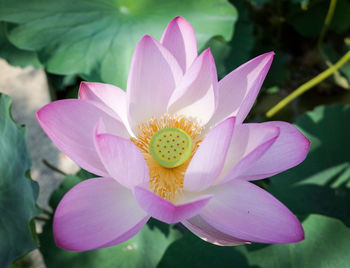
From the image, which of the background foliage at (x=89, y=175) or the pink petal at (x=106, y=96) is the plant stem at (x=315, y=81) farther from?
the pink petal at (x=106, y=96)

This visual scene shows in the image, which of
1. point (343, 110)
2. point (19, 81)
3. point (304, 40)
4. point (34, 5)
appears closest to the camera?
point (34, 5)

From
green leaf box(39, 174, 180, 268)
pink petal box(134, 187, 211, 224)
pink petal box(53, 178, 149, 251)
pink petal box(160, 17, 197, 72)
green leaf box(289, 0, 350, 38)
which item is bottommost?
green leaf box(39, 174, 180, 268)

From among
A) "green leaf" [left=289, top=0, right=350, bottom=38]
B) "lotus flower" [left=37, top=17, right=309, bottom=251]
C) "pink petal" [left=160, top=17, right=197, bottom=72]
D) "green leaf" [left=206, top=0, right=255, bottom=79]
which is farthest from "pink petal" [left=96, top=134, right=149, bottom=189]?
"green leaf" [left=289, top=0, right=350, bottom=38]

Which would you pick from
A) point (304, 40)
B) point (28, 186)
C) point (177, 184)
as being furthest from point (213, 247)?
point (304, 40)

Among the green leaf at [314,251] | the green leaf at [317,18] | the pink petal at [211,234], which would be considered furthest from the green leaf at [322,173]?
the green leaf at [317,18]

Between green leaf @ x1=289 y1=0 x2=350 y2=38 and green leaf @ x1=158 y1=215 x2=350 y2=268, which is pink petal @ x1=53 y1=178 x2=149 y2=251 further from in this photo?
green leaf @ x1=289 y1=0 x2=350 y2=38

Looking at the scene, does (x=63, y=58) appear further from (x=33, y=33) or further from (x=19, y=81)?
(x=19, y=81)

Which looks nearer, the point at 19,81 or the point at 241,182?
the point at 241,182
